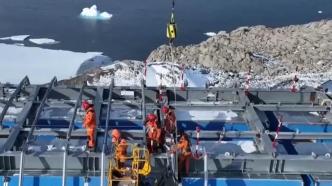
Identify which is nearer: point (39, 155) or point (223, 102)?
point (39, 155)

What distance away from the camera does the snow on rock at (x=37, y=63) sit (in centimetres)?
1959

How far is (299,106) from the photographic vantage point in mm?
9000

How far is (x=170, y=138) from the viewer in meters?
7.60

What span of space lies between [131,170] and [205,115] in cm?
267

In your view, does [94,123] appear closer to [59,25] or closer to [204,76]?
[204,76]

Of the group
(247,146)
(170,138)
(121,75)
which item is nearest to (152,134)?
(170,138)

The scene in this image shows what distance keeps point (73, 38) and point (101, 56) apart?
10.6 feet

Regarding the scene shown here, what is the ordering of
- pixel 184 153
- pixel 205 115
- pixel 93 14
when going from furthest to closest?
pixel 93 14 → pixel 205 115 → pixel 184 153

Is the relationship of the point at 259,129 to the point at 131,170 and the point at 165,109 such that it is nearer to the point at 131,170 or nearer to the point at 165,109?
the point at 165,109

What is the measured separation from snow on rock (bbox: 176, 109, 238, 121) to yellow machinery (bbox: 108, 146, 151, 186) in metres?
2.31

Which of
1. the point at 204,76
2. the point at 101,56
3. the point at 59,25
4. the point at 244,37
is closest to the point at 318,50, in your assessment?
the point at 244,37

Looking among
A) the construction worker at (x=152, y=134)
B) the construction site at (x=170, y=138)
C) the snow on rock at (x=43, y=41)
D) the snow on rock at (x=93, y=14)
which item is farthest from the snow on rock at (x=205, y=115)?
the snow on rock at (x=93, y=14)

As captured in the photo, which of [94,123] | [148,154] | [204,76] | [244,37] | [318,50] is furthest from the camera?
[244,37]

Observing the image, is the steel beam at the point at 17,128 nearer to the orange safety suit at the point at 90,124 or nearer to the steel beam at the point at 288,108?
the orange safety suit at the point at 90,124
